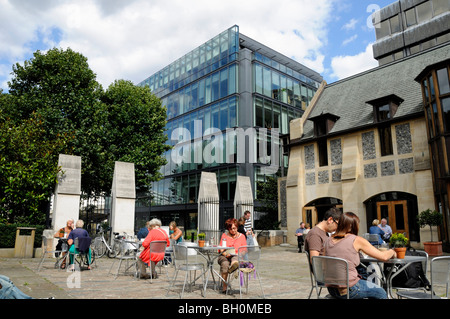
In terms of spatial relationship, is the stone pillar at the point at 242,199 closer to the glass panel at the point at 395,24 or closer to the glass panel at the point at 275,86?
the glass panel at the point at 275,86

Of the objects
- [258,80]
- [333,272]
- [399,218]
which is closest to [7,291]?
[333,272]

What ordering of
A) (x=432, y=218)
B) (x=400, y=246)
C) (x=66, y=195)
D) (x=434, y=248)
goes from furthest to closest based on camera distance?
(x=432, y=218) → (x=66, y=195) → (x=434, y=248) → (x=400, y=246)

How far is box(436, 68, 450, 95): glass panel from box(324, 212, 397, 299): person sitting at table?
1433 centimetres

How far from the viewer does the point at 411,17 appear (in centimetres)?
4300

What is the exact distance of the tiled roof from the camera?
19859 mm

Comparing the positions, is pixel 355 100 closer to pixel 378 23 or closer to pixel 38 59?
pixel 38 59

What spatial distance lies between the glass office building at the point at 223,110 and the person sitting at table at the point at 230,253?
20540mm

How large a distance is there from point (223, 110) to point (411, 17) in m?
30.0

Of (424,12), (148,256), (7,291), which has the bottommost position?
(148,256)

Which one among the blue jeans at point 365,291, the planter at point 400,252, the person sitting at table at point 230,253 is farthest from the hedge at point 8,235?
the planter at point 400,252

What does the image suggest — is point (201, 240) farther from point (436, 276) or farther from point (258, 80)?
point (258, 80)

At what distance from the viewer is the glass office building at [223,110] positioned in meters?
29.4

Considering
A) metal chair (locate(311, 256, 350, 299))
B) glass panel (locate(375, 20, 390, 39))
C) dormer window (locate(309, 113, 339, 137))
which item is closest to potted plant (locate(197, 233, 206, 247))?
metal chair (locate(311, 256, 350, 299))
